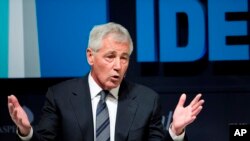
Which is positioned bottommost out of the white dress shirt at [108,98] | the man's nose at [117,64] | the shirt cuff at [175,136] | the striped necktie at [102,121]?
the shirt cuff at [175,136]

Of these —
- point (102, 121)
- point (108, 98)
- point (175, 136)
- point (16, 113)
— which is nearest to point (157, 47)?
point (108, 98)

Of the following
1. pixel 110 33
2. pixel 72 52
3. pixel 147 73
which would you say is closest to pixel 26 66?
pixel 72 52

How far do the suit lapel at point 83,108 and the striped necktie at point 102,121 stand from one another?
0.09ft

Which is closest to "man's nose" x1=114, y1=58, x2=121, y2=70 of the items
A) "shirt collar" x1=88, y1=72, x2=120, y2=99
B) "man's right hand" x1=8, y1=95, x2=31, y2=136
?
"shirt collar" x1=88, y1=72, x2=120, y2=99

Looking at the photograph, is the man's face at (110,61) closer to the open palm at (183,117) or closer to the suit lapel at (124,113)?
the suit lapel at (124,113)

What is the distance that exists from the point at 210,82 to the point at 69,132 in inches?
51.2

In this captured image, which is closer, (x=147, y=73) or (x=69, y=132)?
(x=69, y=132)

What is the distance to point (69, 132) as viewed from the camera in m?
2.10

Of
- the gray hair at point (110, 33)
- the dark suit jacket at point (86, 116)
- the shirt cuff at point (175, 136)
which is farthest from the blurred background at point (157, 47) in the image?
the shirt cuff at point (175, 136)

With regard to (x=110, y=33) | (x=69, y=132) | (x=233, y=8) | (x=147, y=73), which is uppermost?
(x=233, y=8)

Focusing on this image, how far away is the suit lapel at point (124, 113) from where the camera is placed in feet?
6.86

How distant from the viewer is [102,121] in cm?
212

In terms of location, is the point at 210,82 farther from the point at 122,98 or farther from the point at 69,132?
the point at 69,132

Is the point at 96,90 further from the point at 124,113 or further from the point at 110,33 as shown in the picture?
the point at 110,33
